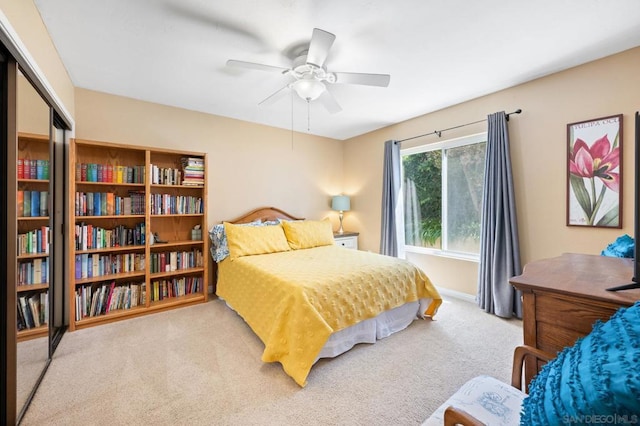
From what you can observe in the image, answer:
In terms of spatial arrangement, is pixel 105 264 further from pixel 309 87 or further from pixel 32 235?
pixel 309 87

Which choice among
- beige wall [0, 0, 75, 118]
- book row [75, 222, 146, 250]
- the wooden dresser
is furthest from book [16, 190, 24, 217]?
the wooden dresser

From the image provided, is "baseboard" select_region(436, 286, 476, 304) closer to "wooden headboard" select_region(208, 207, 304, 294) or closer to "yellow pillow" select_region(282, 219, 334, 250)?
"yellow pillow" select_region(282, 219, 334, 250)

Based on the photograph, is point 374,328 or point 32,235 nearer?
point 32,235

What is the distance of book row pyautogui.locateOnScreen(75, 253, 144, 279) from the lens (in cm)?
270

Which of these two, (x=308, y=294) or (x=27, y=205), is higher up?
(x=27, y=205)

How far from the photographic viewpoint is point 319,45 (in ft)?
5.89

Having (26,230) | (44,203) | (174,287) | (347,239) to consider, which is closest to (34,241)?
(26,230)

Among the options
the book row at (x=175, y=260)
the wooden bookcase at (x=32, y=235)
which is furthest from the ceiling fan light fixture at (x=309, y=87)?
the book row at (x=175, y=260)

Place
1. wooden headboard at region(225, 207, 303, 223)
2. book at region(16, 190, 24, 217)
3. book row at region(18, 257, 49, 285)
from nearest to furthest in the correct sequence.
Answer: book at region(16, 190, 24, 217), book row at region(18, 257, 49, 285), wooden headboard at region(225, 207, 303, 223)

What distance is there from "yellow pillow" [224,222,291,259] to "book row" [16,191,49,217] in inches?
61.9

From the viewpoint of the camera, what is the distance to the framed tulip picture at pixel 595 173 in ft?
7.46

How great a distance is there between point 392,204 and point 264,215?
1988mm

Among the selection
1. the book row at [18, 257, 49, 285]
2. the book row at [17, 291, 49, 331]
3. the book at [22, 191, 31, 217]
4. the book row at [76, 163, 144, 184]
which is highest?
the book row at [76, 163, 144, 184]

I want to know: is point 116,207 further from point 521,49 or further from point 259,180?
point 521,49
